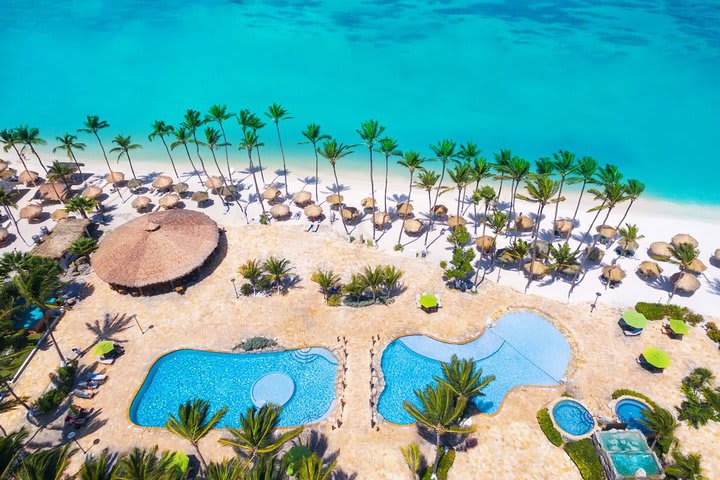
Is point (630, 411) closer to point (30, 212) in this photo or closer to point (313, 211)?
point (313, 211)

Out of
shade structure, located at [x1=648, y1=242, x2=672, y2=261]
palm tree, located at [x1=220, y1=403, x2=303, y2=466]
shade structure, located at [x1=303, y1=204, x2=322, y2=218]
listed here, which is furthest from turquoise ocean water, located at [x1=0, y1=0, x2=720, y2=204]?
palm tree, located at [x1=220, y1=403, x2=303, y2=466]

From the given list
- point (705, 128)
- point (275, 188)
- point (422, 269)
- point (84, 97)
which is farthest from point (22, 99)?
point (705, 128)

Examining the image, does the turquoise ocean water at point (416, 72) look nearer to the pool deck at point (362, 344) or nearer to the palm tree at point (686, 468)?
the pool deck at point (362, 344)

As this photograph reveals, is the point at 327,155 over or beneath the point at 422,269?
over

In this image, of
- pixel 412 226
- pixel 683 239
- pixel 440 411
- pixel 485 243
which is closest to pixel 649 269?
pixel 683 239

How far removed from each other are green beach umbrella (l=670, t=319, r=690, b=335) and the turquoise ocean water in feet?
98.1

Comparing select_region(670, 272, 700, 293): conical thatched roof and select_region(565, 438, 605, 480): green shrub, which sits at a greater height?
select_region(670, 272, 700, 293): conical thatched roof

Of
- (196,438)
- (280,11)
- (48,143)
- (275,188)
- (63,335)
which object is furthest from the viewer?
(280,11)

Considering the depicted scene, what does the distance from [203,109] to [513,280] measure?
6920 centimetres

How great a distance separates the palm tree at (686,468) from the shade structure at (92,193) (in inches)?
2468

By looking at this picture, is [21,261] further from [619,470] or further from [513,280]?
[619,470]

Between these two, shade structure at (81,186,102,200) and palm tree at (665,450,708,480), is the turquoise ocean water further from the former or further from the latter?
palm tree at (665,450,708,480)

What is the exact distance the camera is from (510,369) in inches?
1252

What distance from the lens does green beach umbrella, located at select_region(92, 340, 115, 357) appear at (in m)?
31.3
